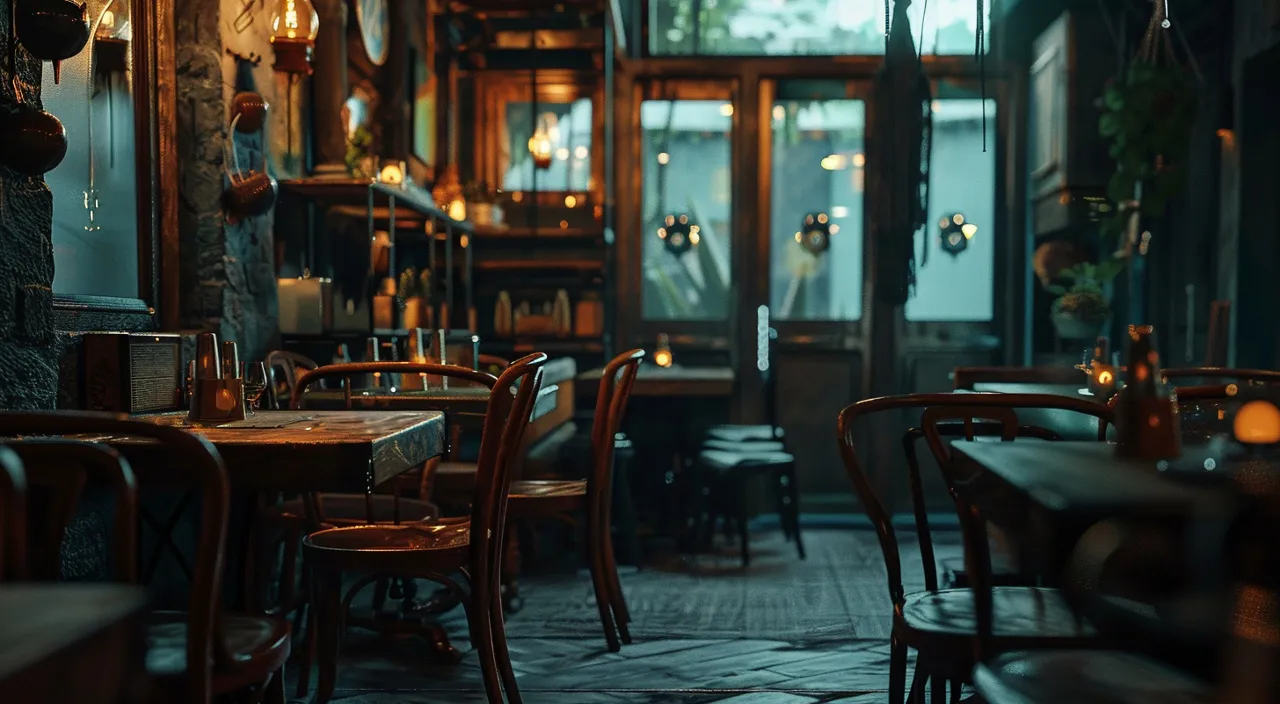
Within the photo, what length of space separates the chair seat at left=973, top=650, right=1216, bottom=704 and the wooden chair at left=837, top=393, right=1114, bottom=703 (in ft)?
0.55

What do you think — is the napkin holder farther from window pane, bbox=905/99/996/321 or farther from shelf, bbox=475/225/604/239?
window pane, bbox=905/99/996/321

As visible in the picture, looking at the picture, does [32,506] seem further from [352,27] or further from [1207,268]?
[1207,268]

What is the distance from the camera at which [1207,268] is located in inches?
239

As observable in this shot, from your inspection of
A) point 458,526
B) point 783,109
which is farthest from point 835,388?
point 458,526

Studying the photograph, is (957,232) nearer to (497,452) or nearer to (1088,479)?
(497,452)

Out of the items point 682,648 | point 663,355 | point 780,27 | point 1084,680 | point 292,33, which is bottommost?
point 682,648

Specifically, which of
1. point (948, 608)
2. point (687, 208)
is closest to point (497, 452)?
point (948, 608)

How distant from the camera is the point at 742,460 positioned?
17.2 feet

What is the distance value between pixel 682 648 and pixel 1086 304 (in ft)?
11.0

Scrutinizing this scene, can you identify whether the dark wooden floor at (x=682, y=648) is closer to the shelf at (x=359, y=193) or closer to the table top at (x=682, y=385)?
the table top at (x=682, y=385)

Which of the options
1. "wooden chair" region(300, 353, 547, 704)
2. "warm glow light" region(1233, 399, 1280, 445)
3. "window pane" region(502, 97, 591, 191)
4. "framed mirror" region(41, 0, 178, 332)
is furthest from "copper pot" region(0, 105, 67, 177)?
"window pane" region(502, 97, 591, 191)

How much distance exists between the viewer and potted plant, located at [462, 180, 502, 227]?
6219 millimetres

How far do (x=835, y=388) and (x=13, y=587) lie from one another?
6183 mm

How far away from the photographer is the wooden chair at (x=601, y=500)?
3520 mm
